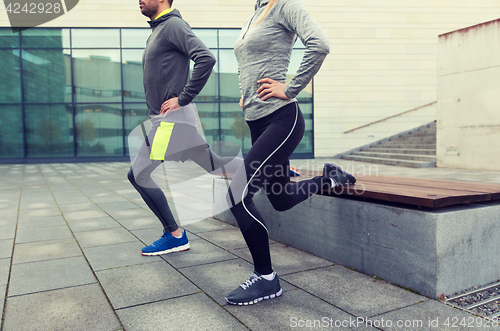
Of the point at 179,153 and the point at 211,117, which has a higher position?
the point at 211,117

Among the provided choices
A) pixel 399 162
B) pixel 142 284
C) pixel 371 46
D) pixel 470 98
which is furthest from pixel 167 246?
pixel 371 46

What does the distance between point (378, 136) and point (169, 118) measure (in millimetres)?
15904

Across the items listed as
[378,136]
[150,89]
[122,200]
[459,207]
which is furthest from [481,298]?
[378,136]

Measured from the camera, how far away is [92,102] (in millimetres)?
17281

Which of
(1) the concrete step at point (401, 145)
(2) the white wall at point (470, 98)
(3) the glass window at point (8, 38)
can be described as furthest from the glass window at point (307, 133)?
(3) the glass window at point (8, 38)

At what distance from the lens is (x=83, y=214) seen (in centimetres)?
523

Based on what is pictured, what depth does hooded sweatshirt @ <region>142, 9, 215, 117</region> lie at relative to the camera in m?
2.89

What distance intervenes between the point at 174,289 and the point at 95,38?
16991mm

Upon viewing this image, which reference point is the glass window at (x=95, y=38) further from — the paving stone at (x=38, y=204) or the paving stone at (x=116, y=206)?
the paving stone at (x=116, y=206)

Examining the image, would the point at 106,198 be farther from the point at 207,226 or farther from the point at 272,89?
the point at 272,89

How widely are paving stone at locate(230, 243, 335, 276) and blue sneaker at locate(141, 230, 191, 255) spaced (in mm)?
454

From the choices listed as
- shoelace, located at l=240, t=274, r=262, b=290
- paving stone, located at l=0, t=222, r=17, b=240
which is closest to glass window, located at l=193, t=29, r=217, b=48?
paving stone, located at l=0, t=222, r=17, b=240

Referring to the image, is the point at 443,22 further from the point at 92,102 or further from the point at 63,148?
the point at 63,148

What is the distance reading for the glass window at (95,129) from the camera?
17.3m
